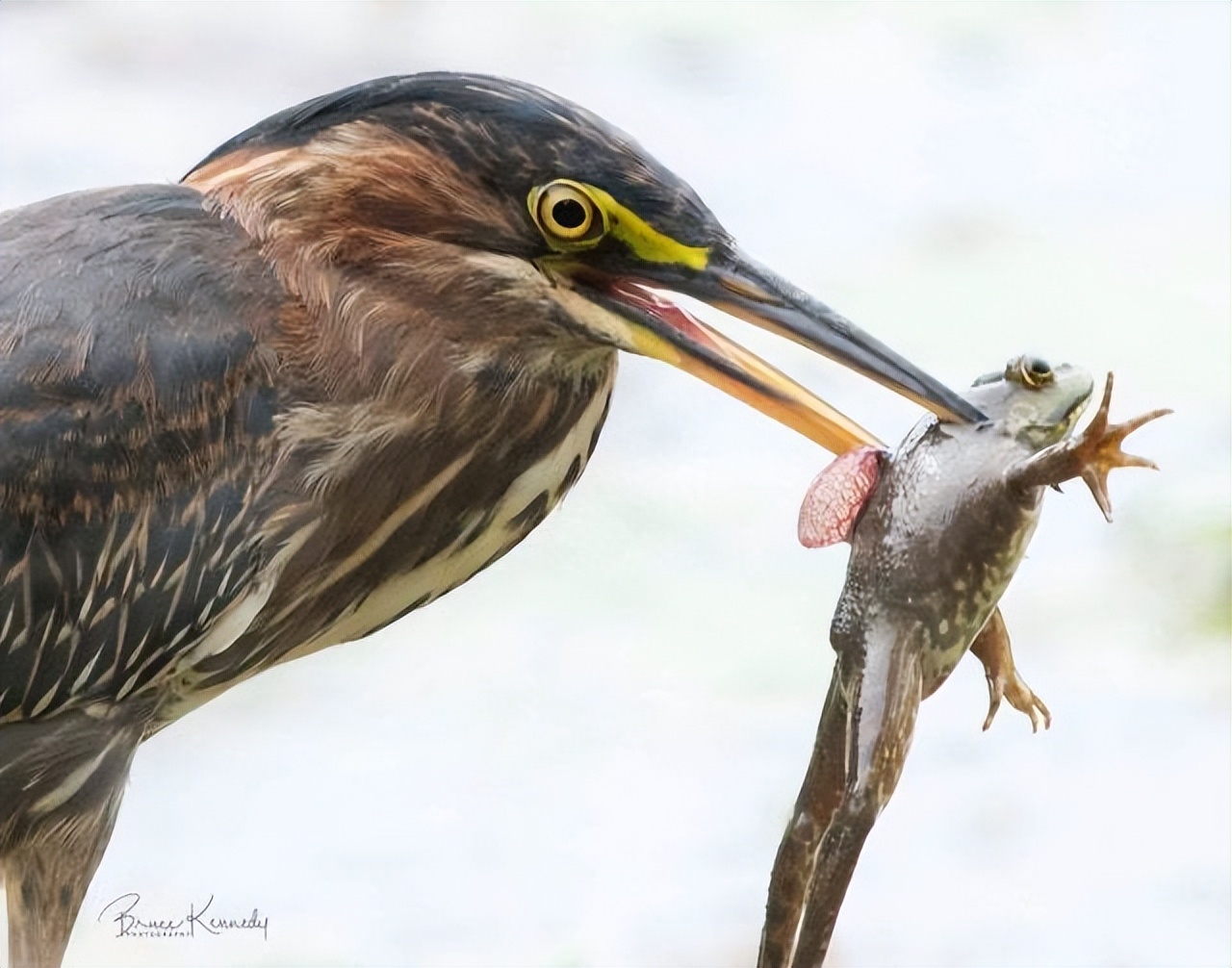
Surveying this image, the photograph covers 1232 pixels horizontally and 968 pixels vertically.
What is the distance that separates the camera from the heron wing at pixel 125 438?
4.43 feet

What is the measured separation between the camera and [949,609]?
4.08ft

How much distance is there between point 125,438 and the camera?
1.36 metres

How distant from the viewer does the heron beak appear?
50.4 inches

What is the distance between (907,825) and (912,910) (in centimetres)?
15

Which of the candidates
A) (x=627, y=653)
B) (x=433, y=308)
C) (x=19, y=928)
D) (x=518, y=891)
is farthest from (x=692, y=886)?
(x=433, y=308)

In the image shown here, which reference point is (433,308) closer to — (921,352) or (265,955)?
(265,955)

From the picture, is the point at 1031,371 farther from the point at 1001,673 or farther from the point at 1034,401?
the point at 1001,673
